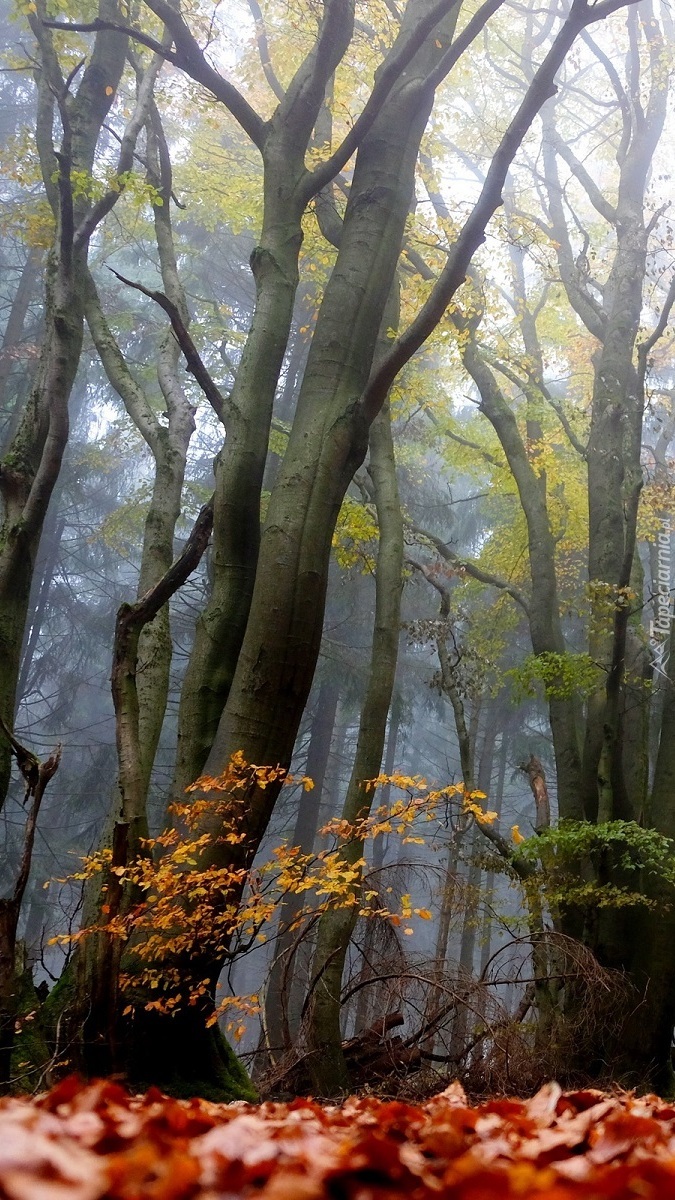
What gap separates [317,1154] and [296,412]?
3.75 metres

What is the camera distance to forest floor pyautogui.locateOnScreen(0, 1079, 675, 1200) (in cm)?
73

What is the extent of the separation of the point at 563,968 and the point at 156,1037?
12.9 feet

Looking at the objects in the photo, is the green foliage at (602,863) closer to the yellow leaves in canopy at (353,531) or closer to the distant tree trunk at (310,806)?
the yellow leaves in canopy at (353,531)

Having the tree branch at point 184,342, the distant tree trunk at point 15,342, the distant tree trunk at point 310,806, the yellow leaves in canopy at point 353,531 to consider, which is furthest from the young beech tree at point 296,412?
the distant tree trunk at point 15,342

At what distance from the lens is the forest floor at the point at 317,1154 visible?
0.73m

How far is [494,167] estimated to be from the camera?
4254 millimetres

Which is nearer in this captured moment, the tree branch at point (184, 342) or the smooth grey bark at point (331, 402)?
the smooth grey bark at point (331, 402)

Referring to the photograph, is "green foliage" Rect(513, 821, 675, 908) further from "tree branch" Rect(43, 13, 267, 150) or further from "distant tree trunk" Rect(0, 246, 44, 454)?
"distant tree trunk" Rect(0, 246, 44, 454)

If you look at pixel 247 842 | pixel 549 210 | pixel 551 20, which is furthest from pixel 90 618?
pixel 247 842

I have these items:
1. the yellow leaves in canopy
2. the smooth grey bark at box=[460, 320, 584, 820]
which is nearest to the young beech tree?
the smooth grey bark at box=[460, 320, 584, 820]

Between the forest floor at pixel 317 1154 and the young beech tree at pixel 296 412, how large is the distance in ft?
8.24

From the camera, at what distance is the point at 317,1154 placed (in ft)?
2.91

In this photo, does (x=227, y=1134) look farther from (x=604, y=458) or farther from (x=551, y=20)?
(x=551, y=20)

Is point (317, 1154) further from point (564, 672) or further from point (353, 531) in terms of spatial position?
point (353, 531)
